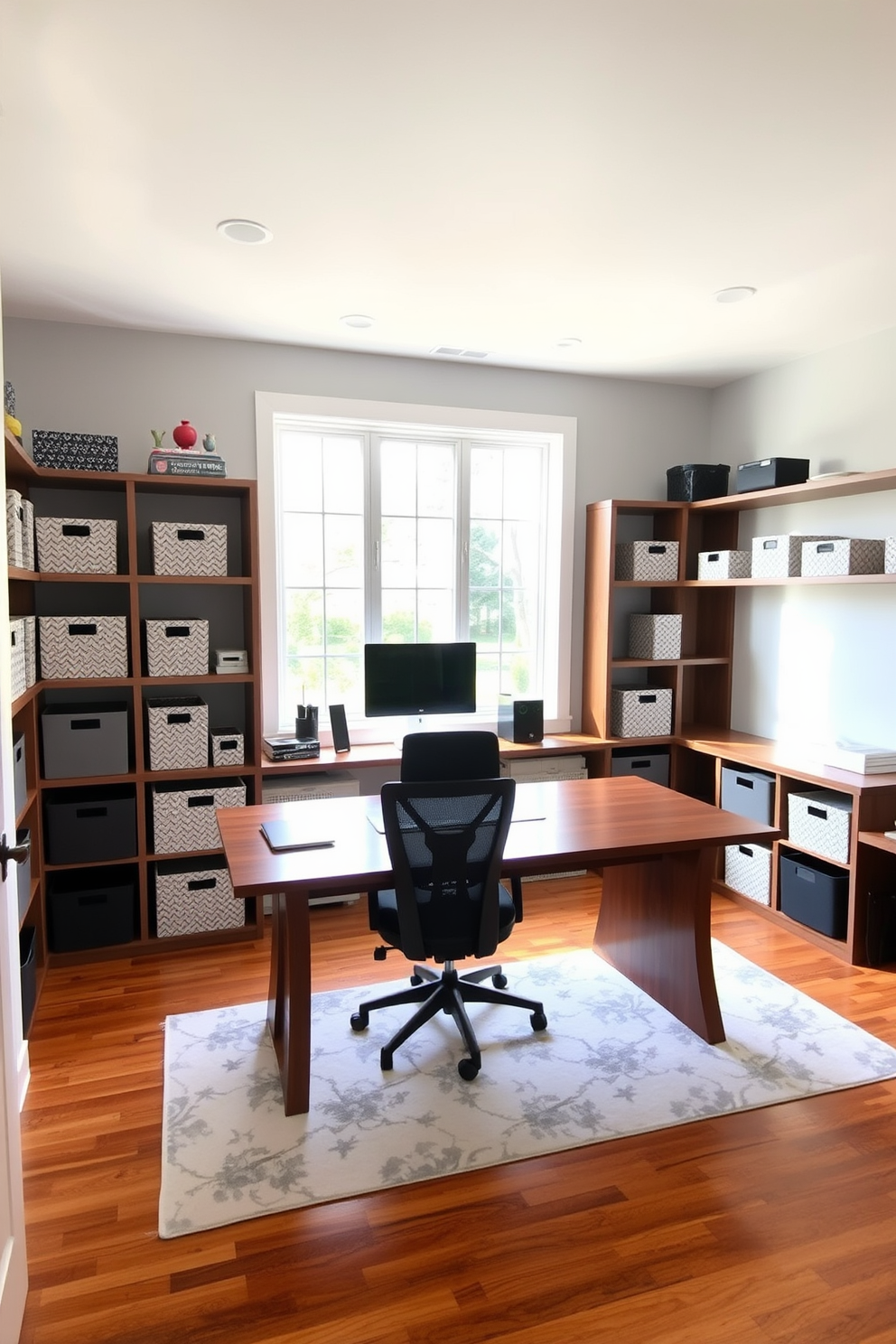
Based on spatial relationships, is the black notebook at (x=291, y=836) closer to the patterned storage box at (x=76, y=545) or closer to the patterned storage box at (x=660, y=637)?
the patterned storage box at (x=76, y=545)

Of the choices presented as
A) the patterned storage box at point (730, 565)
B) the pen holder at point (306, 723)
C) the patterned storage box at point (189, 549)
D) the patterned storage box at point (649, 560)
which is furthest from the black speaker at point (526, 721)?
the patterned storage box at point (189, 549)

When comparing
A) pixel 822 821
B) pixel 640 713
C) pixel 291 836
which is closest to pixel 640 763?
pixel 640 713

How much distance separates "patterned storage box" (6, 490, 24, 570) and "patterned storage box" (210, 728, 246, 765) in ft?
3.60

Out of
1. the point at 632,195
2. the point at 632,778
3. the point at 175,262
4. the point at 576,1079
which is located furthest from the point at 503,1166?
the point at 175,262

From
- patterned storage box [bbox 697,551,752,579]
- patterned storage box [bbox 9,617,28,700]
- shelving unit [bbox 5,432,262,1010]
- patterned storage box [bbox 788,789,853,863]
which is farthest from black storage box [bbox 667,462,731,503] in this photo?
patterned storage box [bbox 9,617,28,700]

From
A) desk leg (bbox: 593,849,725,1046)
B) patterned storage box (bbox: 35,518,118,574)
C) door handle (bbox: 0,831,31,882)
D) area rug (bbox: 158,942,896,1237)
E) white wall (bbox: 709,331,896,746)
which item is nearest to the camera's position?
door handle (bbox: 0,831,31,882)

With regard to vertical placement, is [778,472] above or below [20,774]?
above

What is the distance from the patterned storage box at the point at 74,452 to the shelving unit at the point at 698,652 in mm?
2492

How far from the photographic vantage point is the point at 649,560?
4.57m

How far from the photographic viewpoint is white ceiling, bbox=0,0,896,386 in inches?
68.6

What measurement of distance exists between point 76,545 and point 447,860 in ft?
7.04

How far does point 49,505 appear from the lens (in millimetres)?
3693

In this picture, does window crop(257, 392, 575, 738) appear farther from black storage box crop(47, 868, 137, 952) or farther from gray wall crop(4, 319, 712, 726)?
black storage box crop(47, 868, 137, 952)

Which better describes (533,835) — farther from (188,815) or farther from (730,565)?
(730,565)
